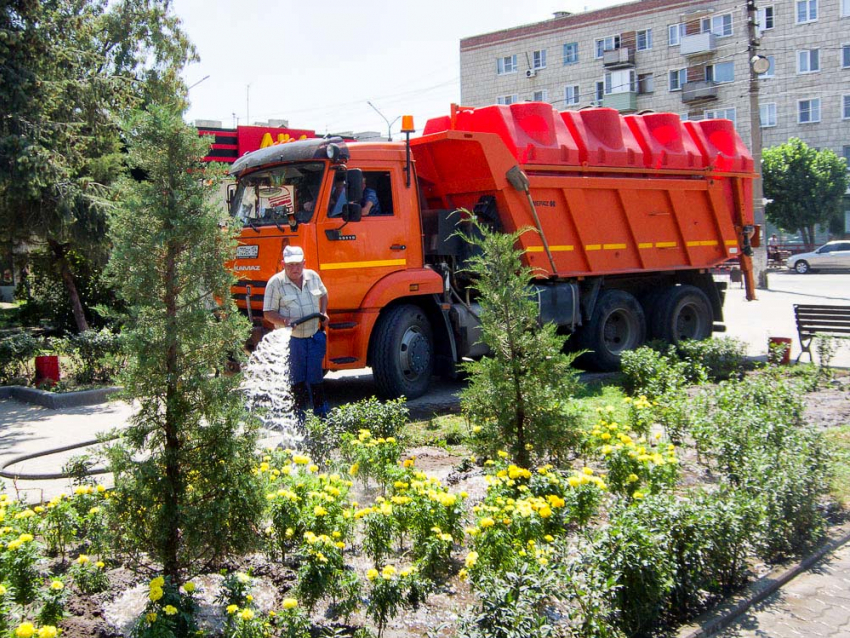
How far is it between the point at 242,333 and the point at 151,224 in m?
0.65

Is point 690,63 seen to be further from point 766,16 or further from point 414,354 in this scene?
point 414,354

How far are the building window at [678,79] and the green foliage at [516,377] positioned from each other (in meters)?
51.1

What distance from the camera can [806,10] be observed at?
4778 centimetres

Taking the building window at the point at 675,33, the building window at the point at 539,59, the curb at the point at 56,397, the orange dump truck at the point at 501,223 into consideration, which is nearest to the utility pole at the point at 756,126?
the orange dump truck at the point at 501,223

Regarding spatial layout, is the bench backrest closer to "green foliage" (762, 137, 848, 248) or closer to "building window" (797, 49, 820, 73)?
"green foliage" (762, 137, 848, 248)

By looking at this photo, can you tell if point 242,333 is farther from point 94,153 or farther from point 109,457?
point 94,153

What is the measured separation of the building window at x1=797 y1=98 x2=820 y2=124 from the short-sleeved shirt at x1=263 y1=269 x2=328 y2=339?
162 feet

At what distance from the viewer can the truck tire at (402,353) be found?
9.54 m

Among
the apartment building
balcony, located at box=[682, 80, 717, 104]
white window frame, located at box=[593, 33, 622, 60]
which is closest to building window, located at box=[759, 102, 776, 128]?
the apartment building

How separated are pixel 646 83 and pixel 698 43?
4.50m

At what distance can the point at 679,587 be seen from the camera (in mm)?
4219

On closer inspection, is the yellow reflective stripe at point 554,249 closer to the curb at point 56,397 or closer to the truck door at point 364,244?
the truck door at point 364,244

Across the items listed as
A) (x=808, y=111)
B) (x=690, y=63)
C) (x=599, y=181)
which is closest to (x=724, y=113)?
(x=690, y=63)

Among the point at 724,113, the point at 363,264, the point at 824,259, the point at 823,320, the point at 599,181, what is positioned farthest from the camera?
the point at 724,113
